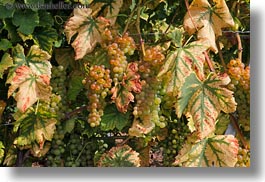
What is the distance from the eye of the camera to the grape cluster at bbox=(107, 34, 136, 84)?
1.55 meters

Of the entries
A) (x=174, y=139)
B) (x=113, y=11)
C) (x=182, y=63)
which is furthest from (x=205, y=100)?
(x=113, y=11)

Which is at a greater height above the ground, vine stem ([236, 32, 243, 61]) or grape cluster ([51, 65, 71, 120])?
vine stem ([236, 32, 243, 61])

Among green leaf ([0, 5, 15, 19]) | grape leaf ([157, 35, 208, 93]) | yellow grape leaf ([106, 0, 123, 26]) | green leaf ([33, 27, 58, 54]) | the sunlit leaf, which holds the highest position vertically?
yellow grape leaf ([106, 0, 123, 26])

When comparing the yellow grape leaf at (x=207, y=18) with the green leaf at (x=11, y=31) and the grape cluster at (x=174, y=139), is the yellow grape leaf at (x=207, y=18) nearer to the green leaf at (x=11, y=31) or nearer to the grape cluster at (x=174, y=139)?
the grape cluster at (x=174, y=139)

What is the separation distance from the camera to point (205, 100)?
1.55 m

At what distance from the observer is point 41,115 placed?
162 centimetres

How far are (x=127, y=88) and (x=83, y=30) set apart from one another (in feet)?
Answer: 0.61

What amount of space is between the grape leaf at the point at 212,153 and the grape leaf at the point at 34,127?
13.0 inches

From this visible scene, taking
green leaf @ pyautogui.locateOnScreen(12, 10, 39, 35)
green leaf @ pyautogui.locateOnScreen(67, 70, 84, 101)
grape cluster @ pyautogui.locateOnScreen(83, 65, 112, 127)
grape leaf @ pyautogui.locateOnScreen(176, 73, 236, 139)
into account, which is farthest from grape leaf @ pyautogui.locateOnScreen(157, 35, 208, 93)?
green leaf @ pyautogui.locateOnScreen(12, 10, 39, 35)

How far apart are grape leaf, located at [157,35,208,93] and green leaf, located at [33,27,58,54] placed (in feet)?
1.00

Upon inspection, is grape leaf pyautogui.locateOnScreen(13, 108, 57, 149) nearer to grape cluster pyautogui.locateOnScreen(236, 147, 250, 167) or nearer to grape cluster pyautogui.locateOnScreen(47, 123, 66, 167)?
grape cluster pyautogui.locateOnScreen(47, 123, 66, 167)

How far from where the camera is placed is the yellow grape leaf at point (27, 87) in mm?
1535

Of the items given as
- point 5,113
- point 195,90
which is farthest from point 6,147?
point 195,90

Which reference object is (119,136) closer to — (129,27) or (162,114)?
(162,114)
